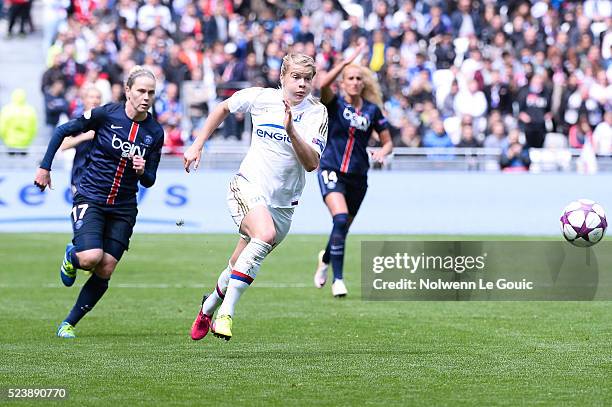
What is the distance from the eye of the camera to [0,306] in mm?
13367

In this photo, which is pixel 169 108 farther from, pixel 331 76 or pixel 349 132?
pixel 331 76

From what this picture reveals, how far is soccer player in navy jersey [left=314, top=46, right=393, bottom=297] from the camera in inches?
573

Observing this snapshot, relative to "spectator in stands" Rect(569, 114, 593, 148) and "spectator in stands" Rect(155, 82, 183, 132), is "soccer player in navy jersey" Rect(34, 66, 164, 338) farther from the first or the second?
"spectator in stands" Rect(569, 114, 593, 148)

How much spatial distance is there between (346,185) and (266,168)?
Answer: 501cm

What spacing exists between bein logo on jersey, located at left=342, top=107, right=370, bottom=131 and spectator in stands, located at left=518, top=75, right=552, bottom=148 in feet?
39.0

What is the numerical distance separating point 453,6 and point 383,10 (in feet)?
6.25

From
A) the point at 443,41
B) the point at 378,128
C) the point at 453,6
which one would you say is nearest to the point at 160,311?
the point at 378,128

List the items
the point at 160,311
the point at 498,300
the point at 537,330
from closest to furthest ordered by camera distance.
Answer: the point at 537,330 < the point at 160,311 < the point at 498,300

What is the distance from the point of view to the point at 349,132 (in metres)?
14.6

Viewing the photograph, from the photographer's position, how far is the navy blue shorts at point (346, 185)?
14.7 meters

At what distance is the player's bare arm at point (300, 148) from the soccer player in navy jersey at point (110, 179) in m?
1.89

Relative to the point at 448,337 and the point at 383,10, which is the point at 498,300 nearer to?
the point at 448,337

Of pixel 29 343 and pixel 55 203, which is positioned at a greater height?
pixel 29 343

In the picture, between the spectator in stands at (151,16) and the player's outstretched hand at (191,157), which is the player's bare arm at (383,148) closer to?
the player's outstretched hand at (191,157)
